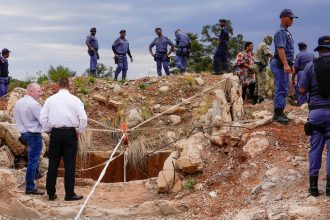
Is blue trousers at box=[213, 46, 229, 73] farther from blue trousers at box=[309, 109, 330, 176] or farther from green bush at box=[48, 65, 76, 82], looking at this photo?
blue trousers at box=[309, 109, 330, 176]

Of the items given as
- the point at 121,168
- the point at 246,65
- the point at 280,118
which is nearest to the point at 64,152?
the point at 280,118

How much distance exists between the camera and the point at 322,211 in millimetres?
6762

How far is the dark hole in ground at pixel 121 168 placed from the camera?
13023 mm

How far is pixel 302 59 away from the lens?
887 centimetres

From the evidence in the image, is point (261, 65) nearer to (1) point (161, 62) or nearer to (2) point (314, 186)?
(1) point (161, 62)

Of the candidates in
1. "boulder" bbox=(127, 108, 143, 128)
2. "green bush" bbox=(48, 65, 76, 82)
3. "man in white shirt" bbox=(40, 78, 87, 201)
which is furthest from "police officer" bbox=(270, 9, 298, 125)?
"green bush" bbox=(48, 65, 76, 82)

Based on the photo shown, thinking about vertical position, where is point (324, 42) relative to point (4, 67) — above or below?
above

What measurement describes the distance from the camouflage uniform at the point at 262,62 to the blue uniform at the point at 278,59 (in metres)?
4.93

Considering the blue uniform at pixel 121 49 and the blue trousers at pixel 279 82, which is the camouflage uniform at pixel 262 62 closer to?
the blue uniform at pixel 121 49

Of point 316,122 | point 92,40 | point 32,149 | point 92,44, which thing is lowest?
point 32,149

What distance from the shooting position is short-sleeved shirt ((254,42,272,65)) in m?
14.0

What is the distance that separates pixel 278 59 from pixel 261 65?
18.3 feet

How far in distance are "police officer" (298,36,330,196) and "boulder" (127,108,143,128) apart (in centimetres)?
851

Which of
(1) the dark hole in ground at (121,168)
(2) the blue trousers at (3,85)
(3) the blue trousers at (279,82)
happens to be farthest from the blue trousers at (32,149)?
(2) the blue trousers at (3,85)
